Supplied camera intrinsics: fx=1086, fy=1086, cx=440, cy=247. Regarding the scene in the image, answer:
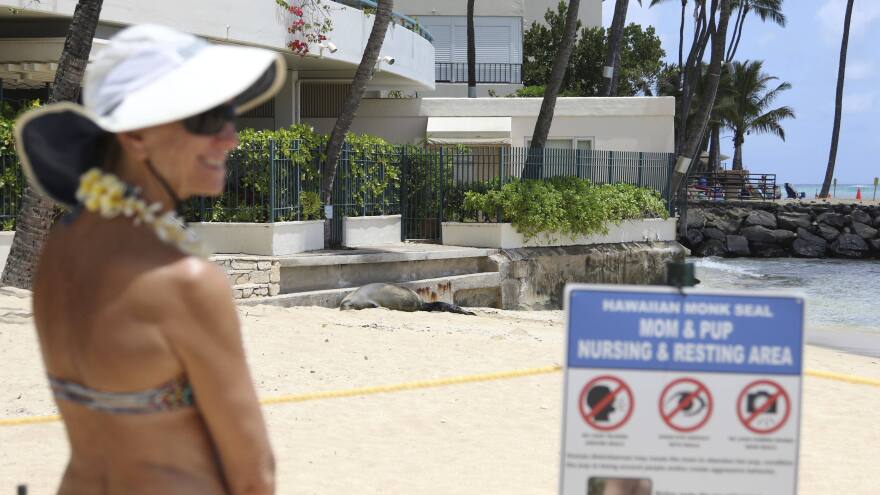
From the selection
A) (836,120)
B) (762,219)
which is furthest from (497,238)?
(836,120)

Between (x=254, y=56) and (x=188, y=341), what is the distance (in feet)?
2.04

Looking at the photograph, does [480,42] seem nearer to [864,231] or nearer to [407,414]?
[864,231]

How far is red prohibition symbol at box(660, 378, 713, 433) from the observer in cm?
325

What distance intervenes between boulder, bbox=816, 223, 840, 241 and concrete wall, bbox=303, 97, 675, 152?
16.7 m

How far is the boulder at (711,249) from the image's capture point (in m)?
40.8

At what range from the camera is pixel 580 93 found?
45.3 m

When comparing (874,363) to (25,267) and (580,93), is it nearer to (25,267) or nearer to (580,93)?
(25,267)

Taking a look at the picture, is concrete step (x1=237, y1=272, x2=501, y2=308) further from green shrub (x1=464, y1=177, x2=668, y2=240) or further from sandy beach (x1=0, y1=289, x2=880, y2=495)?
sandy beach (x1=0, y1=289, x2=880, y2=495)

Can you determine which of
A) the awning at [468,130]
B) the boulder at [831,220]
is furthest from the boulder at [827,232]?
the awning at [468,130]

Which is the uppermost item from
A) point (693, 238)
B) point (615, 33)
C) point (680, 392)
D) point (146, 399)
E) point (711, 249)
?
point (615, 33)

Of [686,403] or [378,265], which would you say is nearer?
[686,403]

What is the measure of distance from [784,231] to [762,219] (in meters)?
0.95

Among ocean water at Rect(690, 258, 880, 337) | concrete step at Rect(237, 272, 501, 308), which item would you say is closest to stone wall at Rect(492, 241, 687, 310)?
concrete step at Rect(237, 272, 501, 308)

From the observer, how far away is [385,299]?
1553 cm
